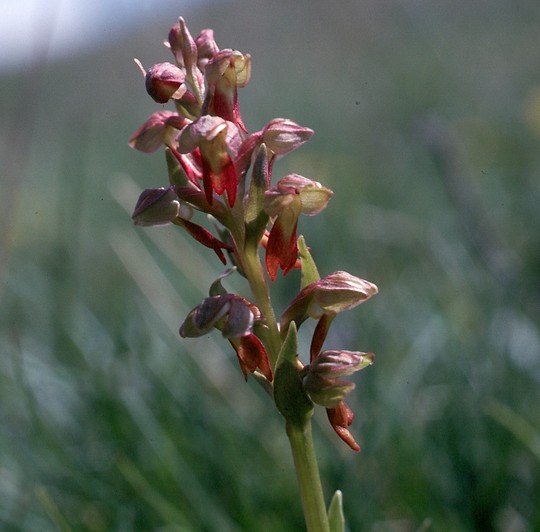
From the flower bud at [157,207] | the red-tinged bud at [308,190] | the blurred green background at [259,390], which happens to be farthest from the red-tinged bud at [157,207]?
the blurred green background at [259,390]

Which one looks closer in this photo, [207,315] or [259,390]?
[207,315]

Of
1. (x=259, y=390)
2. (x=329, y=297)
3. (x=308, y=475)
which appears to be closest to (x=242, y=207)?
(x=329, y=297)

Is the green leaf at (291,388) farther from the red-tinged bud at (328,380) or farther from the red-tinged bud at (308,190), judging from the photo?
the red-tinged bud at (308,190)

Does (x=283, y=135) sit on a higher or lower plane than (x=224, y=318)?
higher

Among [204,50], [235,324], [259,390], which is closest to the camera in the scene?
[235,324]

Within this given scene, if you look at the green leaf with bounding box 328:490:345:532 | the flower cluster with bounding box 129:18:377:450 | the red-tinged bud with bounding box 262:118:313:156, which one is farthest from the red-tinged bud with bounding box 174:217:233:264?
the green leaf with bounding box 328:490:345:532

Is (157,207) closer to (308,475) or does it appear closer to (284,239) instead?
(284,239)

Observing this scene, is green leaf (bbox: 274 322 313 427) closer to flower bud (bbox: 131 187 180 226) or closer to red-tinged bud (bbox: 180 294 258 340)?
red-tinged bud (bbox: 180 294 258 340)
